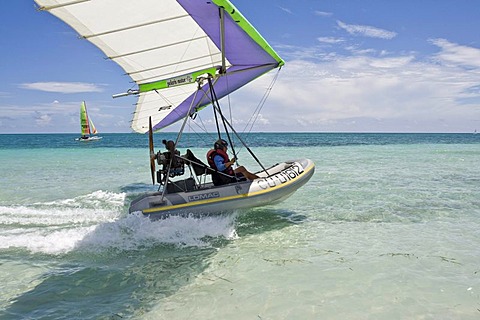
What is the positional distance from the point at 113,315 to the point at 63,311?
54 centimetres

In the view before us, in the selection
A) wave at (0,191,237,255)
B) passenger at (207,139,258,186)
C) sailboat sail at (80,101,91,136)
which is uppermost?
sailboat sail at (80,101,91,136)

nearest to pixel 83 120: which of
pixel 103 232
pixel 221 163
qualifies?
pixel 221 163

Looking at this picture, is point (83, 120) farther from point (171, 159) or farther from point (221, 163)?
point (221, 163)

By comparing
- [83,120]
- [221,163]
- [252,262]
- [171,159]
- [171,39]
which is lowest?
[252,262]

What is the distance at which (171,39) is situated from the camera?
6680 millimetres

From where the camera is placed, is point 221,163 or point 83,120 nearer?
point 221,163

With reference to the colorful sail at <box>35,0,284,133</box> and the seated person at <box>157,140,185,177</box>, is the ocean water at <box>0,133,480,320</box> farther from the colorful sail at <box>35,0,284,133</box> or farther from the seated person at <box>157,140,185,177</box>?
Answer: the colorful sail at <box>35,0,284,133</box>

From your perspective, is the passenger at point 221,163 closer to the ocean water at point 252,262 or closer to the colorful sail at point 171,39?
the ocean water at point 252,262

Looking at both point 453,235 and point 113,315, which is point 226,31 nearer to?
point 113,315

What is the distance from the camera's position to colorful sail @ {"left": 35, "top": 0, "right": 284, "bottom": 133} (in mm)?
5391

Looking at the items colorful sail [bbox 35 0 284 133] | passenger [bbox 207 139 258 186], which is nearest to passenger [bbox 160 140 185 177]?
passenger [bbox 207 139 258 186]

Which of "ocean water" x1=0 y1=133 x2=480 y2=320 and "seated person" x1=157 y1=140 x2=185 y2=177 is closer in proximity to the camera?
"ocean water" x1=0 y1=133 x2=480 y2=320

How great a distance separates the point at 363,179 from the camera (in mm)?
12906

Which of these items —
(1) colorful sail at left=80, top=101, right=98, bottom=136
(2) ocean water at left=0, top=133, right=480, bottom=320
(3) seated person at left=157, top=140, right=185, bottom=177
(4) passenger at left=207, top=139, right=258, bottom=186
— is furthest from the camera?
(1) colorful sail at left=80, top=101, right=98, bottom=136
